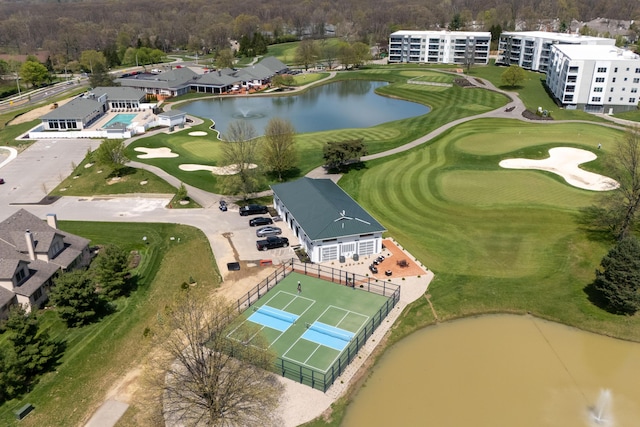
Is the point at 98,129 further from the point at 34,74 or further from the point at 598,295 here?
the point at 598,295

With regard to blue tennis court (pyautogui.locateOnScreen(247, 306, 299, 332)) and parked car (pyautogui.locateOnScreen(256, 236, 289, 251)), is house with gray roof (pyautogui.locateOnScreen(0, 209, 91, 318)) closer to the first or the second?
parked car (pyautogui.locateOnScreen(256, 236, 289, 251))

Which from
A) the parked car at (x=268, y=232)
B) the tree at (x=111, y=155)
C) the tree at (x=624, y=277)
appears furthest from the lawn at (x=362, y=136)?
the tree at (x=624, y=277)

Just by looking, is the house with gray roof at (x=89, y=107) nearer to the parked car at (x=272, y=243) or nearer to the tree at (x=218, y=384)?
the parked car at (x=272, y=243)

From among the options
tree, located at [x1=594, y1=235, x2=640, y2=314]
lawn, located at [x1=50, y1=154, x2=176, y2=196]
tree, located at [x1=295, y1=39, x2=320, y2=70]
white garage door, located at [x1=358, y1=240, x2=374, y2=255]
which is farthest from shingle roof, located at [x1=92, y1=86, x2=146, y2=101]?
tree, located at [x1=594, y1=235, x2=640, y2=314]

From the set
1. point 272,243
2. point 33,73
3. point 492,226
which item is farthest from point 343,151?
point 33,73

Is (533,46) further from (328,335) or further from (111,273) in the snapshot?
(111,273)

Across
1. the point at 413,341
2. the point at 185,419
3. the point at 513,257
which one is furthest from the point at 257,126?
the point at 185,419
